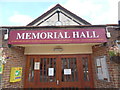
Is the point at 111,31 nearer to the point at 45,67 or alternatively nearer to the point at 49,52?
the point at 49,52

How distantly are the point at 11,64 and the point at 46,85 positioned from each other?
1.72m

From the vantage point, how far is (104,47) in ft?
10.8

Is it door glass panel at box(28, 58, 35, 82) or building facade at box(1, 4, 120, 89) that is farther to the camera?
door glass panel at box(28, 58, 35, 82)

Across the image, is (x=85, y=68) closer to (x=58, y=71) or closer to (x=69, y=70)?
(x=69, y=70)

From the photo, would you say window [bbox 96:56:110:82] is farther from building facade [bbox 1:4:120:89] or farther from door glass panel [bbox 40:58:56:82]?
door glass panel [bbox 40:58:56:82]

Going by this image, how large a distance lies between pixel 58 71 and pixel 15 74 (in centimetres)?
177

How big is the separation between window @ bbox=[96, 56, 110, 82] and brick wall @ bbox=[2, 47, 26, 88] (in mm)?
3268

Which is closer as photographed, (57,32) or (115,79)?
(115,79)

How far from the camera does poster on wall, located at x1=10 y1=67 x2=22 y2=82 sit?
10.8 feet

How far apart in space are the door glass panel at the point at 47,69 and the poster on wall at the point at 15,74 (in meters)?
0.91

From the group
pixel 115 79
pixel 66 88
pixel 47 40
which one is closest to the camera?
pixel 115 79

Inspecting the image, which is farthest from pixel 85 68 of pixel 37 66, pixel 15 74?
pixel 15 74

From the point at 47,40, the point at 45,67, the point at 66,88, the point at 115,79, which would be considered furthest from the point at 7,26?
the point at 115,79

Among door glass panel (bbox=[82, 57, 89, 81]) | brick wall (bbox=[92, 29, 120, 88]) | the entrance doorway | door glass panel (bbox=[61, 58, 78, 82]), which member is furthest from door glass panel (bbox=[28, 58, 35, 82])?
brick wall (bbox=[92, 29, 120, 88])
